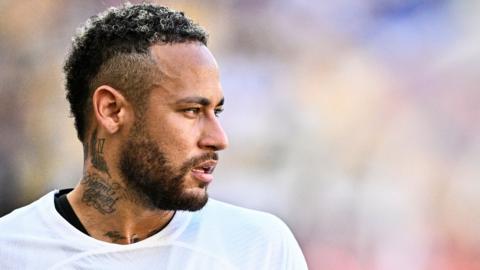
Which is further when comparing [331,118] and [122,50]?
[331,118]

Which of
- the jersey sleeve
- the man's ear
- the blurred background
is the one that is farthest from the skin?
the blurred background

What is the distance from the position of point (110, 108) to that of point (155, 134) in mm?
133

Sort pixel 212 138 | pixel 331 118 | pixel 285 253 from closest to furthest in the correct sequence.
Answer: pixel 212 138 → pixel 285 253 → pixel 331 118

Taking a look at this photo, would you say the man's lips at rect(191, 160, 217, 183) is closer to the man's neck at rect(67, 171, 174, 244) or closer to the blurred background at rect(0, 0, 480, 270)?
the man's neck at rect(67, 171, 174, 244)

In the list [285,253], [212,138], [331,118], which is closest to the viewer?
[212,138]

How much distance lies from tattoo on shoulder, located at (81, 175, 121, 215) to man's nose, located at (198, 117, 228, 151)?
0.23m

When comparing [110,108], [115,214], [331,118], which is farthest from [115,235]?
[331,118]

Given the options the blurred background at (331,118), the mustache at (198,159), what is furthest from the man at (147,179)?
the blurred background at (331,118)

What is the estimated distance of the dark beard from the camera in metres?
→ 1.50

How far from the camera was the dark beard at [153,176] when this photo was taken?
59.2 inches

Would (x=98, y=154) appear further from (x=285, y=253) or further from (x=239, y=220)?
(x=285, y=253)

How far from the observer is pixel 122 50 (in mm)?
1608

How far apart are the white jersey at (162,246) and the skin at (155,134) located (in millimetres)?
36

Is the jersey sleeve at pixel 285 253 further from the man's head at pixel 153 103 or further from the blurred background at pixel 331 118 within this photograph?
the blurred background at pixel 331 118
